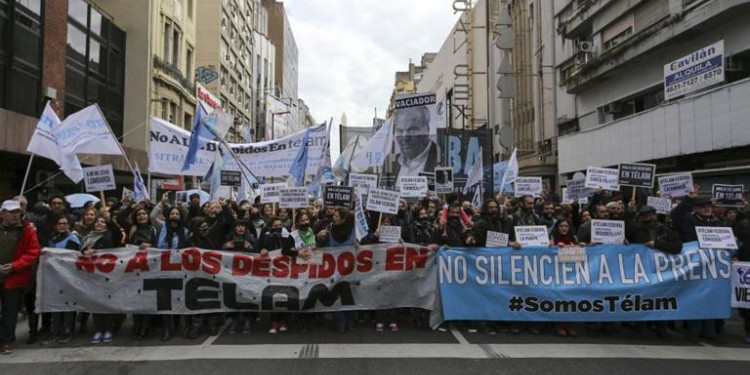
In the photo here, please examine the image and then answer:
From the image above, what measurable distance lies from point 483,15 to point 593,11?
14.9 m

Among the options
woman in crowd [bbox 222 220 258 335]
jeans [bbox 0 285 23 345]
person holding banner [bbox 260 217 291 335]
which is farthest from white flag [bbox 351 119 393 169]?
jeans [bbox 0 285 23 345]

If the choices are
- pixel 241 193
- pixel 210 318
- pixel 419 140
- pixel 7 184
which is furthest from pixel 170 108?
pixel 210 318

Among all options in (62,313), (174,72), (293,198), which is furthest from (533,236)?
(174,72)

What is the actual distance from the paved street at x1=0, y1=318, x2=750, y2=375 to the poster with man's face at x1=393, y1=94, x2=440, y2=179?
18.4 ft

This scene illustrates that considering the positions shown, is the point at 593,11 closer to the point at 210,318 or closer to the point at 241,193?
the point at 241,193

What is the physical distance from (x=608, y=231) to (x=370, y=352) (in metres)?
3.64

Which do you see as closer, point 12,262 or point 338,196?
point 12,262

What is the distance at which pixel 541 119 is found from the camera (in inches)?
990

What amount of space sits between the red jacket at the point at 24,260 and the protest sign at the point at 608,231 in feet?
23.4

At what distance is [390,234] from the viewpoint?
→ 7.36 m

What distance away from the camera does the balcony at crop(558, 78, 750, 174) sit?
42.6ft

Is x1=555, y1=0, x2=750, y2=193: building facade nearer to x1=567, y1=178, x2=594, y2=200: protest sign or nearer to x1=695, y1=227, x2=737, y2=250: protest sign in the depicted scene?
x1=567, y1=178, x2=594, y2=200: protest sign

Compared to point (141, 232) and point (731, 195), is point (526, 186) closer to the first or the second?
point (731, 195)

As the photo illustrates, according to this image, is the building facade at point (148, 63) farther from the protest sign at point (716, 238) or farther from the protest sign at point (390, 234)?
the protest sign at point (716, 238)
